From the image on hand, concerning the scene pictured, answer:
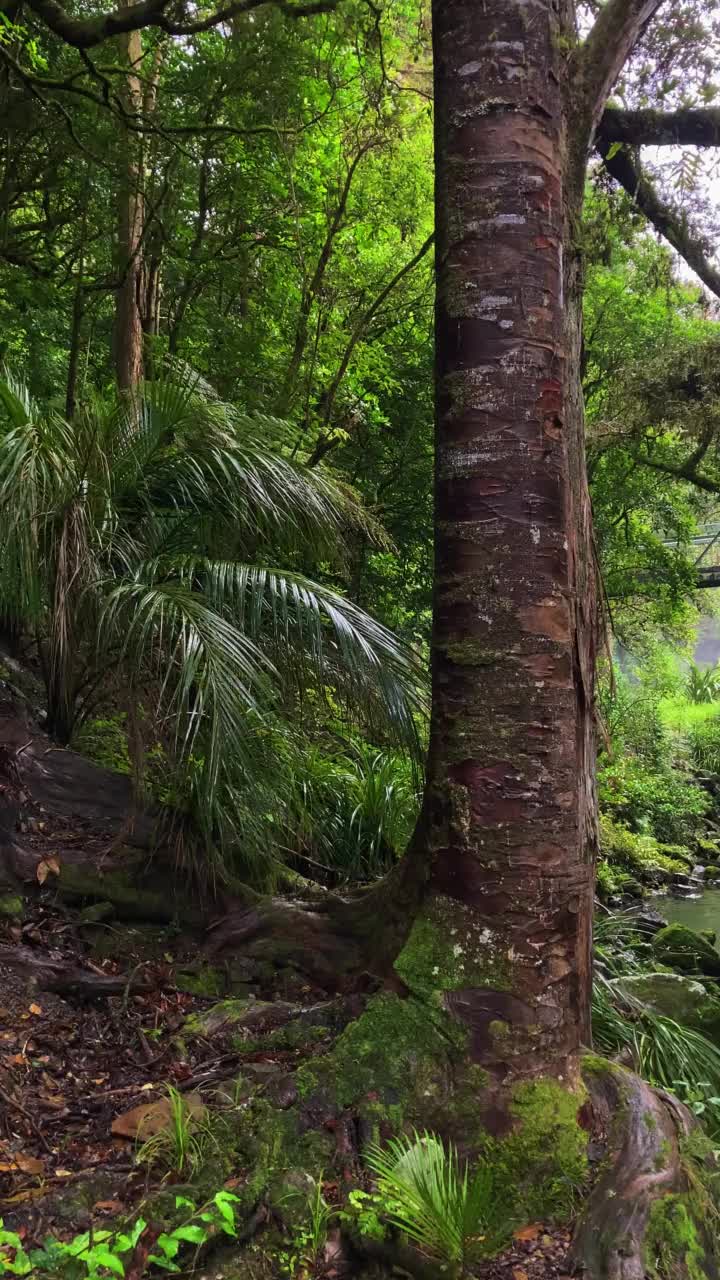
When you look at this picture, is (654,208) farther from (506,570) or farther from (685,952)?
(685,952)

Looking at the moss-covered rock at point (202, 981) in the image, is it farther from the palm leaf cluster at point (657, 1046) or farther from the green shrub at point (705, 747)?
the green shrub at point (705, 747)

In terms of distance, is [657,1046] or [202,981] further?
[657,1046]

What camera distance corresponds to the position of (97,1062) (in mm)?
2496

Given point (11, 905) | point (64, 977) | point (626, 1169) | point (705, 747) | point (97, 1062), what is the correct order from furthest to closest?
point (705, 747) < point (11, 905) < point (64, 977) < point (97, 1062) < point (626, 1169)

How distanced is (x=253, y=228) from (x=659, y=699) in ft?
41.1

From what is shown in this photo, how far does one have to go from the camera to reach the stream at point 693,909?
8602 mm

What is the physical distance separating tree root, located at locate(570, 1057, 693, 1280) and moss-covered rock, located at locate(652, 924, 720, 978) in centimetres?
403

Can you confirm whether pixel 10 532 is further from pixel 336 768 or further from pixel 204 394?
pixel 336 768

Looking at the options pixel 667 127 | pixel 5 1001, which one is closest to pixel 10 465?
pixel 5 1001

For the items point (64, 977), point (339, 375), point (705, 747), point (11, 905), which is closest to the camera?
point (64, 977)

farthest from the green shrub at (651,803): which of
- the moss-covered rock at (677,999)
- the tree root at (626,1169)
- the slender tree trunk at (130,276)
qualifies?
the tree root at (626,1169)

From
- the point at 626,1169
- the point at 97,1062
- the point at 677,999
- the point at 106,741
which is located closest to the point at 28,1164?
the point at 97,1062

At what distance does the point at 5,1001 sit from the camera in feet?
8.68

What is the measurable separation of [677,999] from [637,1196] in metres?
2.49
